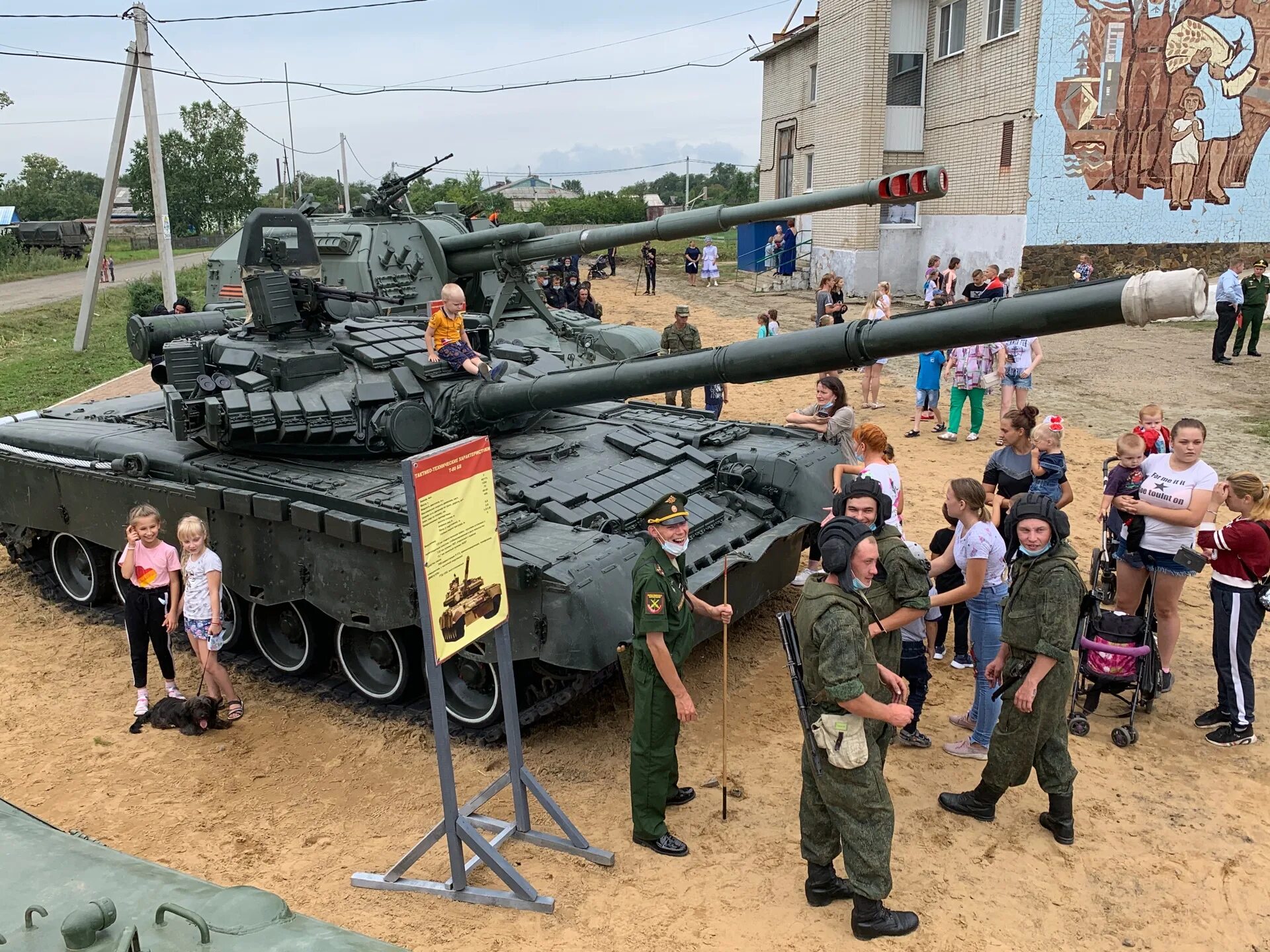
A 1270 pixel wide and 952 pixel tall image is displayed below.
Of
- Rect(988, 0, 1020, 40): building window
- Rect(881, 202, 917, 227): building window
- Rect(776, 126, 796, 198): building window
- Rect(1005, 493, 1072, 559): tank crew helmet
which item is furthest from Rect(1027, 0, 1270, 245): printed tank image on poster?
Rect(1005, 493, 1072, 559): tank crew helmet

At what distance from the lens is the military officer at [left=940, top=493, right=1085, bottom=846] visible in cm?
508

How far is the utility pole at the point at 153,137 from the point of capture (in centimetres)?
1886

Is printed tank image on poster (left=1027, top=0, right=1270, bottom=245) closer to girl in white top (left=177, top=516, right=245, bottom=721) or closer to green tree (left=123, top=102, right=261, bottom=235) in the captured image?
girl in white top (left=177, top=516, right=245, bottom=721)

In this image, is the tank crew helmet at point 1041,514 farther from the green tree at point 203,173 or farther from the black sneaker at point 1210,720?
the green tree at point 203,173

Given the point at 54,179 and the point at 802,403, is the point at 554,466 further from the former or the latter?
the point at 54,179

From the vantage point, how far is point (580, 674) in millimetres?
6293

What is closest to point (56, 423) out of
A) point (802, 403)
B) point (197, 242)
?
point (802, 403)

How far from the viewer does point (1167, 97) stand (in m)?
22.0

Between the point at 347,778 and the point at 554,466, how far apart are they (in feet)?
8.14

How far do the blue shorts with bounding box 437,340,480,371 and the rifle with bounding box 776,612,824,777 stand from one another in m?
3.49

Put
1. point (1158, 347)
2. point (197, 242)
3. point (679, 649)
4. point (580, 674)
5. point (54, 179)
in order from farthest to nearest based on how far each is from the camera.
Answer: point (54, 179)
point (197, 242)
point (1158, 347)
point (580, 674)
point (679, 649)

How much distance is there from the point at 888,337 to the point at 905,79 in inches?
971

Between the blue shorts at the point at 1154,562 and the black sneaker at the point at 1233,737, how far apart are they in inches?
37.8

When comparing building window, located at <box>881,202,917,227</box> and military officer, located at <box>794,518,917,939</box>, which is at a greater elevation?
building window, located at <box>881,202,917,227</box>
